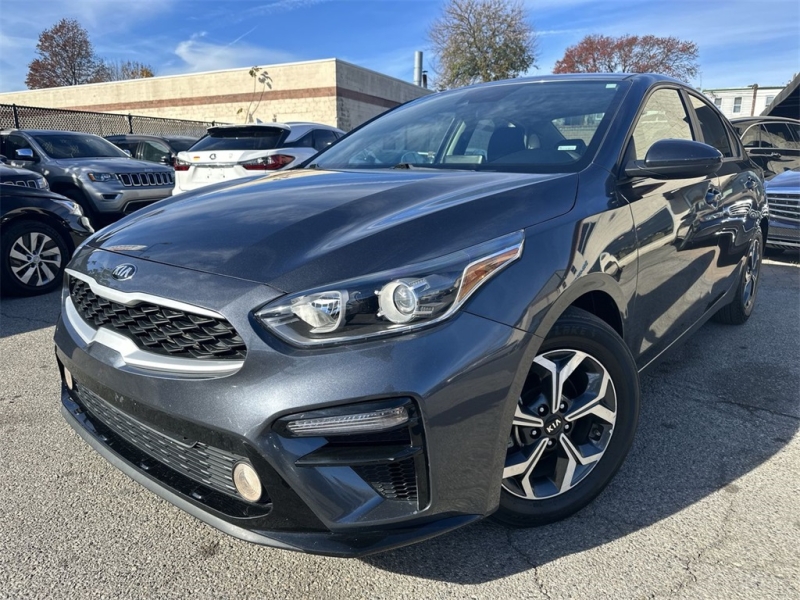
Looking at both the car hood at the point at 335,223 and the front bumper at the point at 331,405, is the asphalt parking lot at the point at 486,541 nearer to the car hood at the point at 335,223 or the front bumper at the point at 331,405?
the front bumper at the point at 331,405

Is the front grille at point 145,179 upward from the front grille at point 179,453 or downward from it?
upward

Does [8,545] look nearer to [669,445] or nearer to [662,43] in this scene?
[669,445]

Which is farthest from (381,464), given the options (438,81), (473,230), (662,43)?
(662,43)

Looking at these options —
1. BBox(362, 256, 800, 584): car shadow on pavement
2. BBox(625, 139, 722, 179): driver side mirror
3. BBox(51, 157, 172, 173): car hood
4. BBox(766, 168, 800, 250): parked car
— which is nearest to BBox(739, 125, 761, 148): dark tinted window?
BBox(766, 168, 800, 250): parked car

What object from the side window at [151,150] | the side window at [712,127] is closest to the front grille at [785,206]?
the side window at [712,127]

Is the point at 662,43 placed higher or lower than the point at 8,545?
higher

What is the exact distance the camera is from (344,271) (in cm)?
162

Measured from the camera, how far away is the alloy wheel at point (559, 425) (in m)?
1.91

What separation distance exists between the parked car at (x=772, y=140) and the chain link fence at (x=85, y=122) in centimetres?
1684

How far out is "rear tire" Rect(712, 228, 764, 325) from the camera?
420 cm

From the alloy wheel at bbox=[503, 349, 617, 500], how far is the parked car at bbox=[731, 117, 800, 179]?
25.1 ft

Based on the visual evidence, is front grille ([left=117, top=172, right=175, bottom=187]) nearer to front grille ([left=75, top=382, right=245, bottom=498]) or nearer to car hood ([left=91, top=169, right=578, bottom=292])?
car hood ([left=91, top=169, right=578, bottom=292])

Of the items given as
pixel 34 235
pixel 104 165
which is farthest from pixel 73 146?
pixel 34 235

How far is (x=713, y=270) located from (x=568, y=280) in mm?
1814
